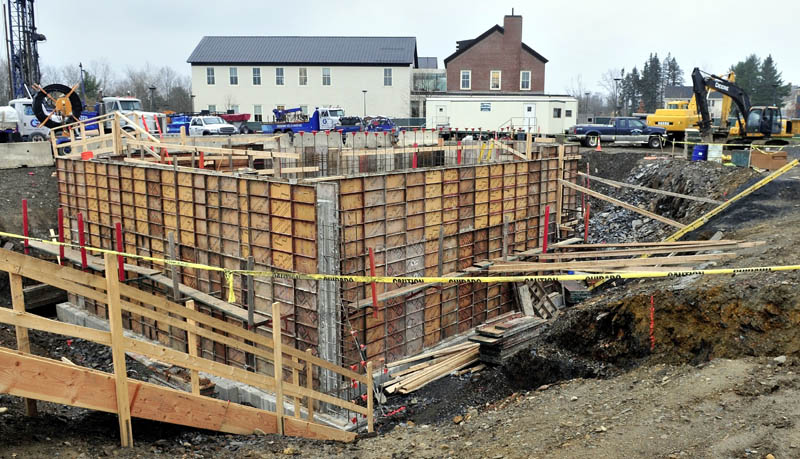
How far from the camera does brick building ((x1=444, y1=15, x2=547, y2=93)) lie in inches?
2288

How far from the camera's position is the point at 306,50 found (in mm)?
59062

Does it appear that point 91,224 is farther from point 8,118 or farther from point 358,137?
point 8,118

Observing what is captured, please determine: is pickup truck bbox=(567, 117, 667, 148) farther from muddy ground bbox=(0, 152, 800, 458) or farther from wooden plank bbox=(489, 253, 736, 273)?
wooden plank bbox=(489, 253, 736, 273)

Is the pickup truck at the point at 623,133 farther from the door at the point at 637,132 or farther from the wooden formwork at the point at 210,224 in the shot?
the wooden formwork at the point at 210,224

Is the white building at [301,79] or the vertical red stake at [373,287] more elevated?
the white building at [301,79]

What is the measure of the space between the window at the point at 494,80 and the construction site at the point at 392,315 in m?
35.4

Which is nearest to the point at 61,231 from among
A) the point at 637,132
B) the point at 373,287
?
the point at 373,287

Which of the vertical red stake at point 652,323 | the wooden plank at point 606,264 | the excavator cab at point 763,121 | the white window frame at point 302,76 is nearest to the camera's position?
the vertical red stake at point 652,323

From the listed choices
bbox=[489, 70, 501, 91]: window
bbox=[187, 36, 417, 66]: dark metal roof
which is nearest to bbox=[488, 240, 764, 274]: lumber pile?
bbox=[489, 70, 501, 91]: window

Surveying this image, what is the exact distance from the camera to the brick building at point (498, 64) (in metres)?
58.1

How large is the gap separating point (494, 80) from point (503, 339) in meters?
48.8

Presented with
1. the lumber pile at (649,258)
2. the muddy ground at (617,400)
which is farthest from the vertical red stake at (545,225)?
the muddy ground at (617,400)

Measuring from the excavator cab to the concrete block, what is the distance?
34.2 metres

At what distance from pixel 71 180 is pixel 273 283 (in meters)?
8.83
